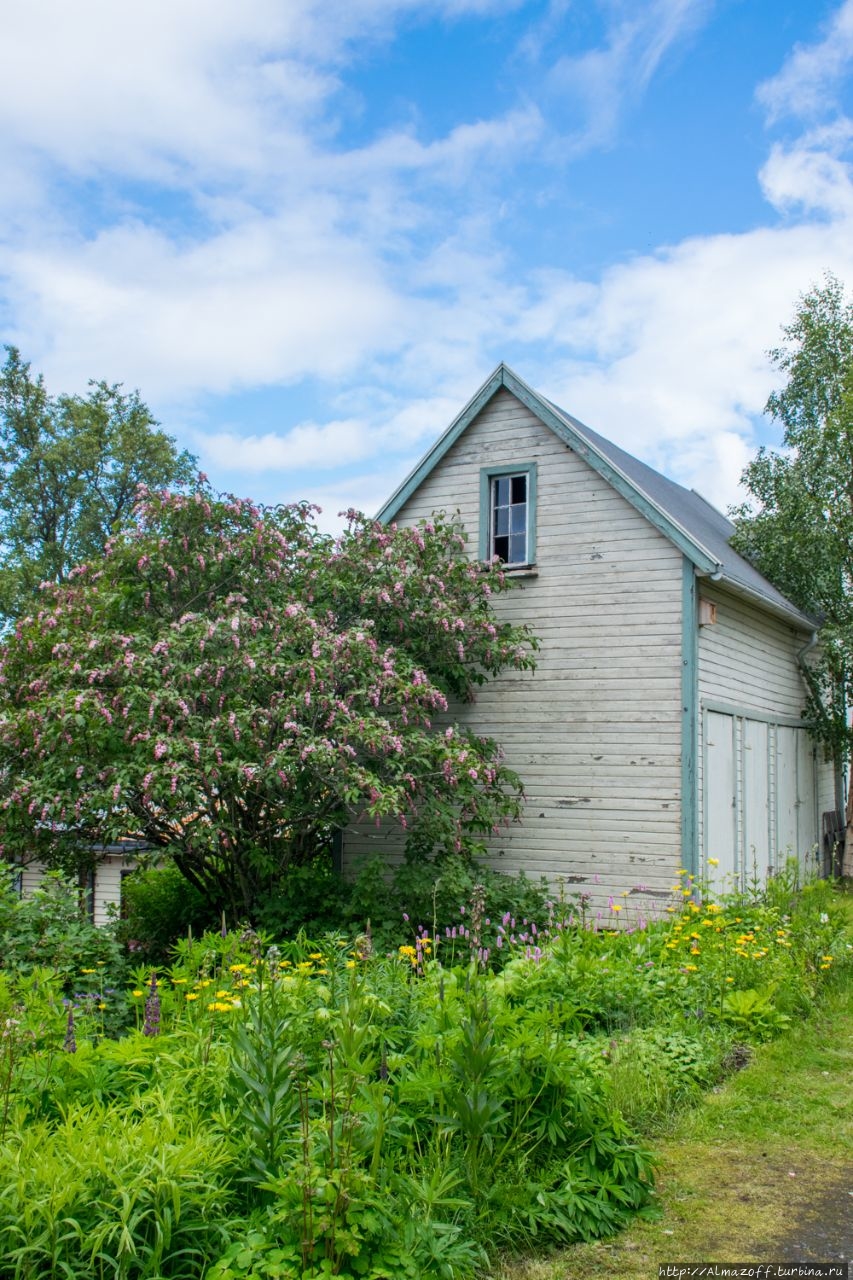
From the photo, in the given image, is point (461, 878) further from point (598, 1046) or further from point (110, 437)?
point (110, 437)

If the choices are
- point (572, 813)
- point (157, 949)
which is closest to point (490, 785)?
point (572, 813)

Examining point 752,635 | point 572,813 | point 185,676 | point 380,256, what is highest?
point 380,256

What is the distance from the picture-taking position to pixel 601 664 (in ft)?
38.8

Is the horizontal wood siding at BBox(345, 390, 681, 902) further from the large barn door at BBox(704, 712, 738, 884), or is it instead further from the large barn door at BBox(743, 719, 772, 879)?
the large barn door at BBox(743, 719, 772, 879)

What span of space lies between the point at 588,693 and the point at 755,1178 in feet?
23.5

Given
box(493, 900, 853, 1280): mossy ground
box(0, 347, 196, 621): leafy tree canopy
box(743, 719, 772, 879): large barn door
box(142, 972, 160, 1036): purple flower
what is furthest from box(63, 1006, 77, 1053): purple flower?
box(0, 347, 196, 621): leafy tree canopy

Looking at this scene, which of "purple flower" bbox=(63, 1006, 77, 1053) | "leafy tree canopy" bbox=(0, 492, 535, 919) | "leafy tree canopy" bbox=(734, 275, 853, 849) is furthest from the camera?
"leafy tree canopy" bbox=(734, 275, 853, 849)

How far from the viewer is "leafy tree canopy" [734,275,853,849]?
55.3ft

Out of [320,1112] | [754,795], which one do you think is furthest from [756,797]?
[320,1112]

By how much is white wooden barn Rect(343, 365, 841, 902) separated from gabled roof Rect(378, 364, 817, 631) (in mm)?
27

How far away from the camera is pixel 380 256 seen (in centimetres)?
1227

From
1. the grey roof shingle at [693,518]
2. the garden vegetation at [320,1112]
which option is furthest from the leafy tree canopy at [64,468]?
Answer: the garden vegetation at [320,1112]

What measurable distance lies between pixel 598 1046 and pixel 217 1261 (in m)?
3.13

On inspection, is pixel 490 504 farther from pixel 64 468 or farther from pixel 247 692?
pixel 64 468
